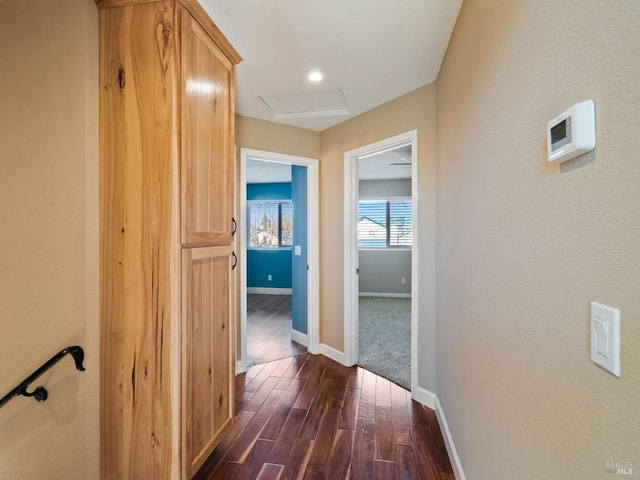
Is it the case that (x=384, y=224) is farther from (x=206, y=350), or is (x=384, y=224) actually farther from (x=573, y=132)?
(x=573, y=132)

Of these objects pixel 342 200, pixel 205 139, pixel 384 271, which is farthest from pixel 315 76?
pixel 384 271

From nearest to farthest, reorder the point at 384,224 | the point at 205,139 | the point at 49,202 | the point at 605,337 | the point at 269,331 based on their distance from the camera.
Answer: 1. the point at 605,337
2. the point at 49,202
3. the point at 205,139
4. the point at 269,331
5. the point at 384,224

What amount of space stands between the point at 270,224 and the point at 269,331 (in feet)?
10.8

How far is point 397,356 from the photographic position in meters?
3.37

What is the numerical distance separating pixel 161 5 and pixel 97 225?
42.2 inches

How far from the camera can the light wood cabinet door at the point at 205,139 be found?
4.83 ft

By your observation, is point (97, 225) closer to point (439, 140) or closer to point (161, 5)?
point (161, 5)

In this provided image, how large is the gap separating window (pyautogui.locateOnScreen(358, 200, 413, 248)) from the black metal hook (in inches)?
225

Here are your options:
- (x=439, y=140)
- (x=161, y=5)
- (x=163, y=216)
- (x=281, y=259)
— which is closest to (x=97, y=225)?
(x=163, y=216)

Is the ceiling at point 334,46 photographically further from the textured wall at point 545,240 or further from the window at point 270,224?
the window at point 270,224

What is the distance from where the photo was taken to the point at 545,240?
789 mm

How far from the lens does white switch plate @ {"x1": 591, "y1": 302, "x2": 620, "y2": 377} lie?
0.54m

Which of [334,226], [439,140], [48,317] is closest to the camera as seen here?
[48,317]

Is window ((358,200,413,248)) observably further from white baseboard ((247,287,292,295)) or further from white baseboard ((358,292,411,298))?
white baseboard ((247,287,292,295))
